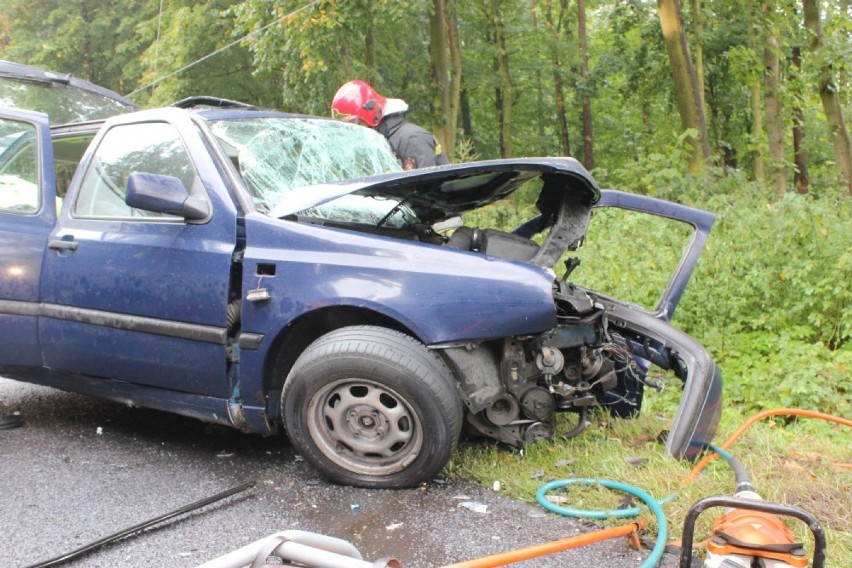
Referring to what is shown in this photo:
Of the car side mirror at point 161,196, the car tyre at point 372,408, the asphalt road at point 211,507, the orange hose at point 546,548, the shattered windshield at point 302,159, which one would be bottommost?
the asphalt road at point 211,507

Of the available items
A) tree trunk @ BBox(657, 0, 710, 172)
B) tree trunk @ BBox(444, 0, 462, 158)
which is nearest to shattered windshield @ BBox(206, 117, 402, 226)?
tree trunk @ BBox(657, 0, 710, 172)

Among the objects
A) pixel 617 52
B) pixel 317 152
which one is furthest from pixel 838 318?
pixel 617 52

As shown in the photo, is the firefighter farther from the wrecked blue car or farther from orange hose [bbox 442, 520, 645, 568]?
orange hose [bbox 442, 520, 645, 568]

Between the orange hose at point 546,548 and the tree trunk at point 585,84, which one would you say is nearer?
the orange hose at point 546,548

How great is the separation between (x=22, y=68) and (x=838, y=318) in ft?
20.5

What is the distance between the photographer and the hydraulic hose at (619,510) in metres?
2.44

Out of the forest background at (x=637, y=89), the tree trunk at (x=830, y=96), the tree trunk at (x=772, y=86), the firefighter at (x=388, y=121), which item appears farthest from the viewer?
the tree trunk at (x=772, y=86)

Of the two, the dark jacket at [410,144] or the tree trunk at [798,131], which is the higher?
the tree trunk at [798,131]

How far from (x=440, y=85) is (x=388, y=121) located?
1025 cm

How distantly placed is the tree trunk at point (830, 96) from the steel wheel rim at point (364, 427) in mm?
11275

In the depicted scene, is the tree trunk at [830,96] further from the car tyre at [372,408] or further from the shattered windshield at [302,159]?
the car tyre at [372,408]

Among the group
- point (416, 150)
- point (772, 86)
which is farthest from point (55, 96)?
point (772, 86)

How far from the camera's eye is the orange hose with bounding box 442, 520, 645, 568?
85.9 inches

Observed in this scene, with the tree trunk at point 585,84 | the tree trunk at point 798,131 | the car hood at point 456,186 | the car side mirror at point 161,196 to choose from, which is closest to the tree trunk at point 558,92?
the tree trunk at point 585,84
